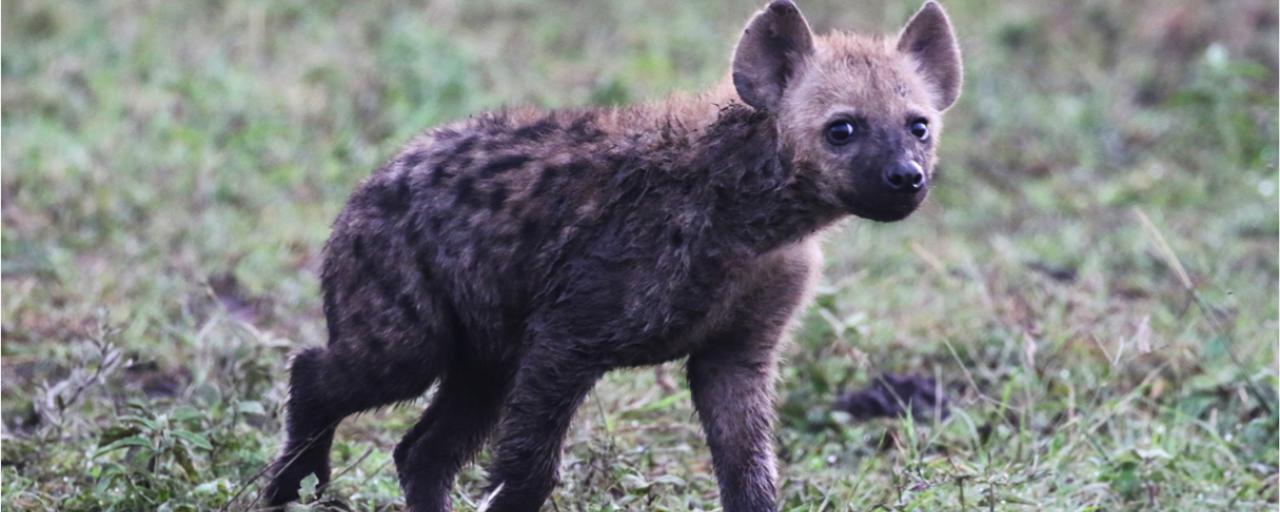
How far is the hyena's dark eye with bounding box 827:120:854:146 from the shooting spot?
4254 mm

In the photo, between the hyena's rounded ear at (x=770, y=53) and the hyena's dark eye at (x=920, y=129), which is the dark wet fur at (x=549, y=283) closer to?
the hyena's rounded ear at (x=770, y=53)

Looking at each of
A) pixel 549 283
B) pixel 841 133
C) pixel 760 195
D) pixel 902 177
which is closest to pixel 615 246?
pixel 549 283

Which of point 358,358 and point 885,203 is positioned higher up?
point 885,203

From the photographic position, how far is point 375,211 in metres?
4.59

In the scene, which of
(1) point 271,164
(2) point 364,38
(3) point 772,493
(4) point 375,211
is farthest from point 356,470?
(2) point 364,38

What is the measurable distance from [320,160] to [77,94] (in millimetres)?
1331

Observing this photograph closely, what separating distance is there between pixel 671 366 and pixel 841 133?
6.09 ft

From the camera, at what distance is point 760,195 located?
14.3 feet

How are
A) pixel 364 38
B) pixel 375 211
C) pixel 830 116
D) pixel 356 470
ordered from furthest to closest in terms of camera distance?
pixel 364 38 → pixel 356 470 → pixel 375 211 → pixel 830 116

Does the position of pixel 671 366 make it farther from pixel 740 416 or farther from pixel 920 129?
pixel 920 129

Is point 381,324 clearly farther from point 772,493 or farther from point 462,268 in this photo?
point 772,493

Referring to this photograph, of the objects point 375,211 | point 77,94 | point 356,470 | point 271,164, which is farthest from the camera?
point 77,94

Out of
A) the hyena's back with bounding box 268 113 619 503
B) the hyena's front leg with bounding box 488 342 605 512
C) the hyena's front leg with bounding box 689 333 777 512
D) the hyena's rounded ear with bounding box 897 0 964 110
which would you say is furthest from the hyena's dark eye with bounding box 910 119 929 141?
the hyena's front leg with bounding box 488 342 605 512

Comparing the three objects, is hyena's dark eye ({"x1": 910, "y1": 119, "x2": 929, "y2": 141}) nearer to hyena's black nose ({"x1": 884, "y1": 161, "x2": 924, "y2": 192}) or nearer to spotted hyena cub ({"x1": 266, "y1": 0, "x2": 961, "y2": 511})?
spotted hyena cub ({"x1": 266, "y1": 0, "x2": 961, "y2": 511})
